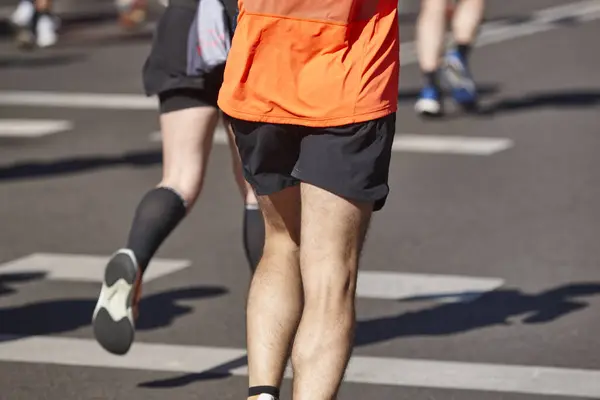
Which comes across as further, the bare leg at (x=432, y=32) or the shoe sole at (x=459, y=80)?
the shoe sole at (x=459, y=80)

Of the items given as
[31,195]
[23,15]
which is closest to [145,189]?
[31,195]

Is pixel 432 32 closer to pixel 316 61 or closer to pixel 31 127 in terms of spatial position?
pixel 31 127

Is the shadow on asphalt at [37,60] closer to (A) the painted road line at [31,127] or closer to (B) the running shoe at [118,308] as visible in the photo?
(A) the painted road line at [31,127]

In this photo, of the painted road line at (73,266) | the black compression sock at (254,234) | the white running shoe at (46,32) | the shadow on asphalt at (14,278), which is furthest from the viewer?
the white running shoe at (46,32)

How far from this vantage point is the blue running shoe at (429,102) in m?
12.3

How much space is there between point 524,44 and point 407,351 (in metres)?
10.6

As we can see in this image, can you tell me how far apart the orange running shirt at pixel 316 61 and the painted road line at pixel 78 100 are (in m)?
8.42

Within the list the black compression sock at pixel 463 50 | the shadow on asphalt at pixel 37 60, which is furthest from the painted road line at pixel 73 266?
the shadow on asphalt at pixel 37 60

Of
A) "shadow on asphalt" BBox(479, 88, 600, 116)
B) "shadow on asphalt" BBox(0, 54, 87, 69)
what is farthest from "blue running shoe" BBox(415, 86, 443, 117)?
Answer: "shadow on asphalt" BBox(0, 54, 87, 69)

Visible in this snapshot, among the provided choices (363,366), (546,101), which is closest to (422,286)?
(363,366)

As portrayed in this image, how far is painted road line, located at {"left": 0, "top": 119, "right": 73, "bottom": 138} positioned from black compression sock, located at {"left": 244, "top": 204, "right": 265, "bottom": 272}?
18.9 feet

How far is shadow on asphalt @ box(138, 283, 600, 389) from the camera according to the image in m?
6.66

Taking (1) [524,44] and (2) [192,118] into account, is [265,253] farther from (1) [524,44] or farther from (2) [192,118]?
(1) [524,44]

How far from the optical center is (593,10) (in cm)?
1975
